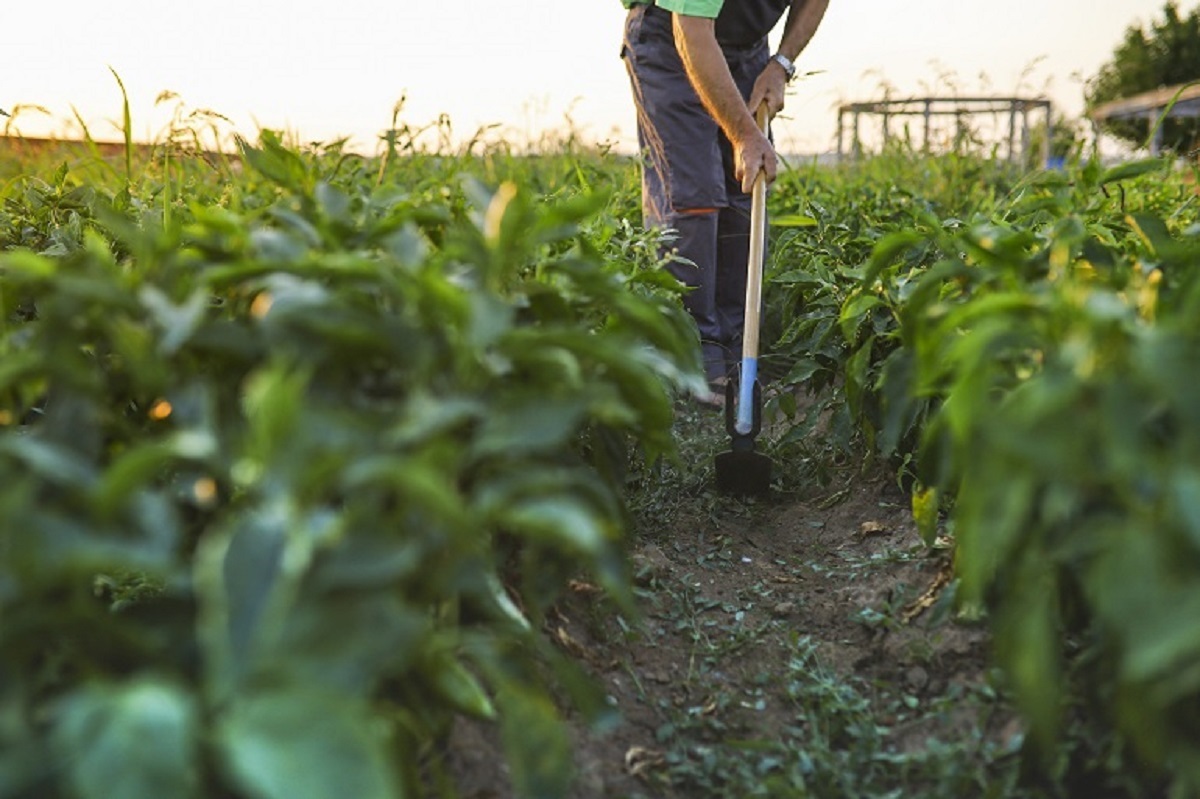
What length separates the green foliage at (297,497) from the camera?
846mm

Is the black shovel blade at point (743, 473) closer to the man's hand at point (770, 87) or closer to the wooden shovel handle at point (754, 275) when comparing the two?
the wooden shovel handle at point (754, 275)

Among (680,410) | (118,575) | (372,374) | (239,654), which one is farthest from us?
(680,410)

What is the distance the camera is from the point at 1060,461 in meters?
1.02

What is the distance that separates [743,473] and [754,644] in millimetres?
854

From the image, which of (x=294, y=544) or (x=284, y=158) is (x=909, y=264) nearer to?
(x=284, y=158)

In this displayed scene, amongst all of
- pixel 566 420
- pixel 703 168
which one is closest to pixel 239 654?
pixel 566 420

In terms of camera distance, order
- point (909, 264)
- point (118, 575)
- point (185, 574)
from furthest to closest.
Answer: point (909, 264) < point (118, 575) < point (185, 574)

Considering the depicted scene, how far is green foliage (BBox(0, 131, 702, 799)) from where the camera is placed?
85 cm

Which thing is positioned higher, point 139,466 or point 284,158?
point 284,158

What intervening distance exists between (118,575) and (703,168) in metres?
2.69

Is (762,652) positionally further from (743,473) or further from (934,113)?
(934,113)

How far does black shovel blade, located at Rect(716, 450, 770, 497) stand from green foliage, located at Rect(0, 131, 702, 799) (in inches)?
54.1

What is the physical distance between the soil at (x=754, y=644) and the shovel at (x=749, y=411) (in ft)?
0.53

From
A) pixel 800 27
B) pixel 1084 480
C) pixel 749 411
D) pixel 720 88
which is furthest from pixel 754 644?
pixel 800 27
